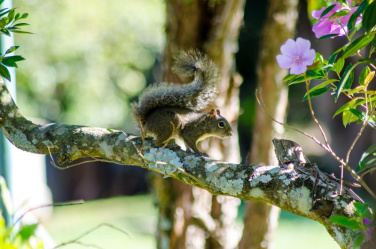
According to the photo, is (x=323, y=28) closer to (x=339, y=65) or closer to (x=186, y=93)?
(x=339, y=65)

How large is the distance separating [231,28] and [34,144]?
208 centimetres

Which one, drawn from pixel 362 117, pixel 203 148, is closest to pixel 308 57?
pixel 362 117

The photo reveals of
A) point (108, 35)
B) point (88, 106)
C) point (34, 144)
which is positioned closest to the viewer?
point (34, 144)

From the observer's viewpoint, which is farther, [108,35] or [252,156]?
[108,35]

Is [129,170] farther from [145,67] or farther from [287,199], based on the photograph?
[287,199]

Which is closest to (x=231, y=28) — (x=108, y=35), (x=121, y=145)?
(x=121, y=145)

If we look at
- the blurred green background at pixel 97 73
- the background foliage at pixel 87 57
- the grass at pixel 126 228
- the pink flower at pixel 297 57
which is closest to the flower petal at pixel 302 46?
the pink flower at pixel 297 57

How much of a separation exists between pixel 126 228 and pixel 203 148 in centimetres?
452

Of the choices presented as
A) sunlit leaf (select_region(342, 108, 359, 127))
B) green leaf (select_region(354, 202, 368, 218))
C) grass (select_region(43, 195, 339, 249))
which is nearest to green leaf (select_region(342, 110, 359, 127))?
sunlit leaf (select_region(342, 108, 359, 127))

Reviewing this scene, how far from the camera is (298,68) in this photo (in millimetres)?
1352

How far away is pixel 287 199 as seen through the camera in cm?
140

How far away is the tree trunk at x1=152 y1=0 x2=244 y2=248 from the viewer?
3.52 meters

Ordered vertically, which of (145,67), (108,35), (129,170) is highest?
(108,35)

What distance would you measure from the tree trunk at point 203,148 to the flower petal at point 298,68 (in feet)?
7.01
